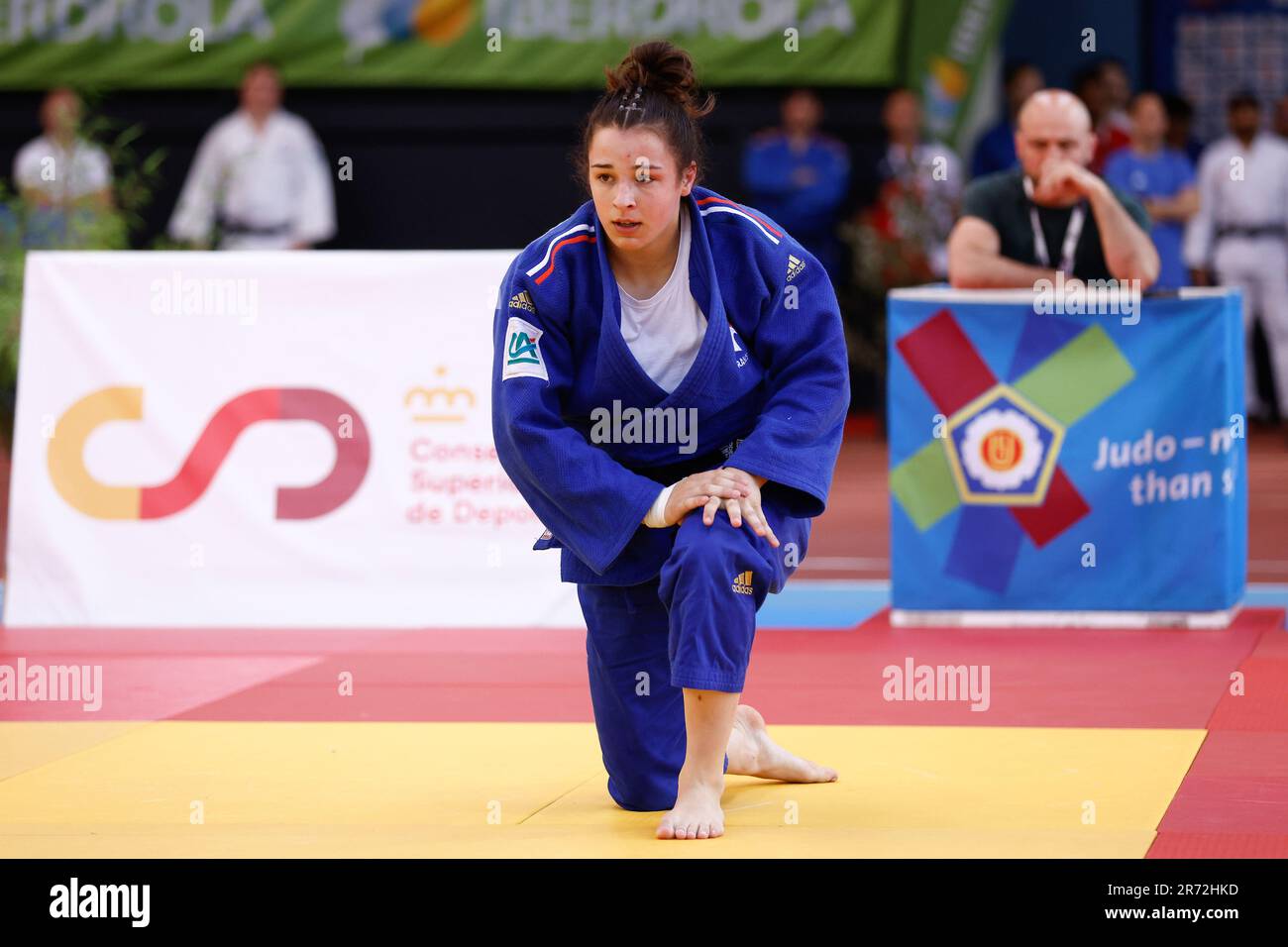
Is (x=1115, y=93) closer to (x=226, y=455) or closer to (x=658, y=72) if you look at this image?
(x=226, y=455)

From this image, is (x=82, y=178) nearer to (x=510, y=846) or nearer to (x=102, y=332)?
(x=102, y=332)

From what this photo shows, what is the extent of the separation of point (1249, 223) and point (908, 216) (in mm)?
Result: 2139

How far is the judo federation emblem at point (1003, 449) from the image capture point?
6102 millimetres

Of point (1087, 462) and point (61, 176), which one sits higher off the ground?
point (61, 176)

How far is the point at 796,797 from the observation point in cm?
383

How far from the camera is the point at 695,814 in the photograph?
346 centimetres

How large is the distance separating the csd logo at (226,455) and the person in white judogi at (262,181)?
510 cm

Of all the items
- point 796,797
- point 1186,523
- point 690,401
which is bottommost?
point 796,797

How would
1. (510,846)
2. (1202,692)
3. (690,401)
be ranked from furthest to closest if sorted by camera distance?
1. (1202,692)
2. (690,401)
3. (510,846)

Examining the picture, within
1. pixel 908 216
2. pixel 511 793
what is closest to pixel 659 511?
pixel 511 793

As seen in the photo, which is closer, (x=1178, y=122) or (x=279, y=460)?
(x=279, y=460)

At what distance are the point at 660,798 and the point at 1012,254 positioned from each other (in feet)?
10.7

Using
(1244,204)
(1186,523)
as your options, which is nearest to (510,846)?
(1186,523)

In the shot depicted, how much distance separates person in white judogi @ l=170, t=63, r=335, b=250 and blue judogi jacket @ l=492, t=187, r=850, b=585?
7.89 m
